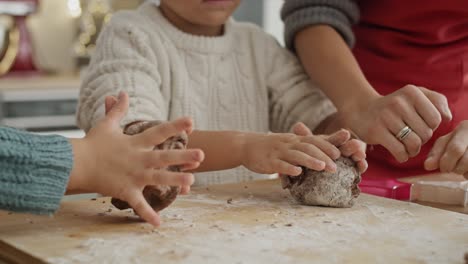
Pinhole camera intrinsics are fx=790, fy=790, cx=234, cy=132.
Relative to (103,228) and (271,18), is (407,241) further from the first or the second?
(271,18)

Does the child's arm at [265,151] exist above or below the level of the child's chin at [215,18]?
below

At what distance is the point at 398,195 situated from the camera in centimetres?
106

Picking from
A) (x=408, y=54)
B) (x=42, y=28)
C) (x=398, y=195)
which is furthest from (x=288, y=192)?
(x=42, y=28)

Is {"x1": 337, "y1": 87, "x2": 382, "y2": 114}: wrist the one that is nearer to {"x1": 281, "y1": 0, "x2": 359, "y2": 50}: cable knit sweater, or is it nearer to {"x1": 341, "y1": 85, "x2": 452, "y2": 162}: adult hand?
{"x1": 341, "y1": 85, "x2": 452, "y2": 162}: adult hand

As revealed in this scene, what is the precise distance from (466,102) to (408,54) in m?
0.13

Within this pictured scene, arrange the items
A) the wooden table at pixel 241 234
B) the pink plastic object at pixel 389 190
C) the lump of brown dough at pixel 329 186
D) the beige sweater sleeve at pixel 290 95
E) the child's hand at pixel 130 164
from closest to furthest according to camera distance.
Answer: the wooden table at pixel 241 234 → the child's hand at pixel 130 164 → the lump of brown dough at pixel 329 186 → the pink plastic object at pixel 389 190 → the beige sweater sleeve at pixel 290 95

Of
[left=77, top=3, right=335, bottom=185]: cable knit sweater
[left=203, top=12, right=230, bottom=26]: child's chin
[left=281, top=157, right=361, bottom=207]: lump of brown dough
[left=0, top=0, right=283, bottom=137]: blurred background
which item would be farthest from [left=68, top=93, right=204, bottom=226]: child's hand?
[left=0, top=0, right=283, bottom=137]: blurred background

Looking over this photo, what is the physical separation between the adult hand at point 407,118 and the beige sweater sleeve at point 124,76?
1.07 ft

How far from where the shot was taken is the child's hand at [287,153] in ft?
3.19

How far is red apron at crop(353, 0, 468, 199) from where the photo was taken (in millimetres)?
1340

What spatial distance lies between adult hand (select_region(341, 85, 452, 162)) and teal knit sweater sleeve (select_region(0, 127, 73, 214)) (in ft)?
1.56

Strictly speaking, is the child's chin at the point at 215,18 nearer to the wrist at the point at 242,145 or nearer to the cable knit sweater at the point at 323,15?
the cable knit sweater at the point at 323,15

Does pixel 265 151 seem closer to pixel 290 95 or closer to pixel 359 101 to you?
pixel 359 101

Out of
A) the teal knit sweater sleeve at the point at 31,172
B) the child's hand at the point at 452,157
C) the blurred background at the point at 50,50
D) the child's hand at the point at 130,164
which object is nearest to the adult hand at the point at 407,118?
the child's hand at the point at 452,157
